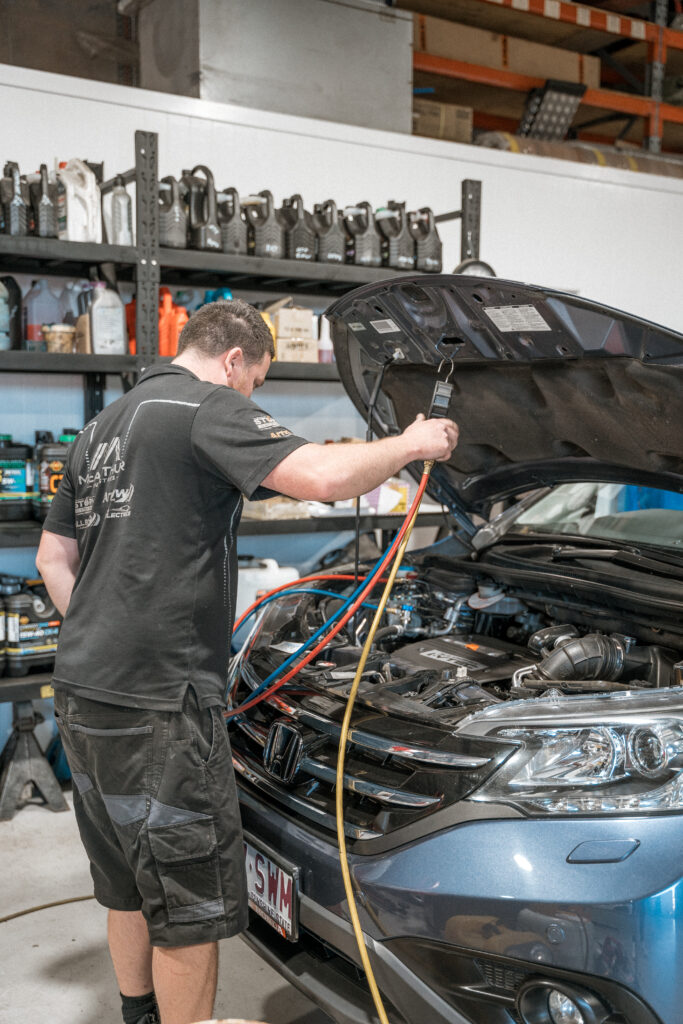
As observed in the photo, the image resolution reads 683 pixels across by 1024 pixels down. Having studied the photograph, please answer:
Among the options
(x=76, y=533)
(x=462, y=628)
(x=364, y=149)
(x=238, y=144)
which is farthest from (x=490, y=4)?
(x=76, y=533)

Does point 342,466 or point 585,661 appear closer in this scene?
point 342,466

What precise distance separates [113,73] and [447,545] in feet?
13.6

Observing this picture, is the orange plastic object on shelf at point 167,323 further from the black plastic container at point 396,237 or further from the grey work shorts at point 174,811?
the grey work shorts at point 174,811

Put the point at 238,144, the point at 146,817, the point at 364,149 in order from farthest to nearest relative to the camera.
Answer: the point at 364,149 → the point at 238,144 → the point at 146,817

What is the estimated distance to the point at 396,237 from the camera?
4.18 meters

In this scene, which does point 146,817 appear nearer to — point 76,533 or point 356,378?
point 76,533

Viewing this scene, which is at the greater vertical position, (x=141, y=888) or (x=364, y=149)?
(x=364, y=149)

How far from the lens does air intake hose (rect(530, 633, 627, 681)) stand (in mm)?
2061

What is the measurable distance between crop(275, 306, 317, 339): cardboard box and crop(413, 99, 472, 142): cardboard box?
1.84 meters

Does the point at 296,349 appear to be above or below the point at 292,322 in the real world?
below

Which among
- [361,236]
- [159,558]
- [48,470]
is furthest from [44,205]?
[159,558]

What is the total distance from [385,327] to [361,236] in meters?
1.96

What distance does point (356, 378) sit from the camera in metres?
2.64

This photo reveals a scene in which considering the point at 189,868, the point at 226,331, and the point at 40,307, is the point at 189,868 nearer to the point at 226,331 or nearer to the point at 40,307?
the point at 226,331
